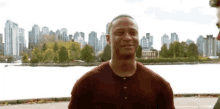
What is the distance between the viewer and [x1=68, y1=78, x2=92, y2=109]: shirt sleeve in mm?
2049

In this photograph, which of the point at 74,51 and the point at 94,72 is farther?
the point at 74,51

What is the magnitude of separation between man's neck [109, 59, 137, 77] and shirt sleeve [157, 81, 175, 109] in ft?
1.31

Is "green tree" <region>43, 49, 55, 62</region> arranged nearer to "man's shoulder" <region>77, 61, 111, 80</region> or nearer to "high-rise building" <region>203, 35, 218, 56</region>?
"man's shoulder" <region>77, 61, 111, 80</region>

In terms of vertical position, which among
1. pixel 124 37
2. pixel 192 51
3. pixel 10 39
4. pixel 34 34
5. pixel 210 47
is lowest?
pixel 124 37

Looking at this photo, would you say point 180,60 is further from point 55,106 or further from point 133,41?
point 133,41

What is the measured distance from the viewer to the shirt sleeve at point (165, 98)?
2.12 m

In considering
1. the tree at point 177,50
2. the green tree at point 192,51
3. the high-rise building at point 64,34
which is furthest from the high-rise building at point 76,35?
the green tree at point 192,51

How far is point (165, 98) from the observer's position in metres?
2.13

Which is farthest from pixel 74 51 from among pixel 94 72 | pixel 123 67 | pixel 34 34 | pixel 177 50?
pixel 34 34

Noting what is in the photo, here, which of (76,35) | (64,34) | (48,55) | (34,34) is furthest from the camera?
(76,35)

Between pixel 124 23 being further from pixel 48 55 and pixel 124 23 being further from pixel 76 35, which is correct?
pixel 76 35

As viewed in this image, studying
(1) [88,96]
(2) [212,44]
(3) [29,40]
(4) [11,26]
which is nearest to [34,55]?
(4) [11,26]

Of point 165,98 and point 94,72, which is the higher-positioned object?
point 94,72

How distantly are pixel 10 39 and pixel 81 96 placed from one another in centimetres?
10004
